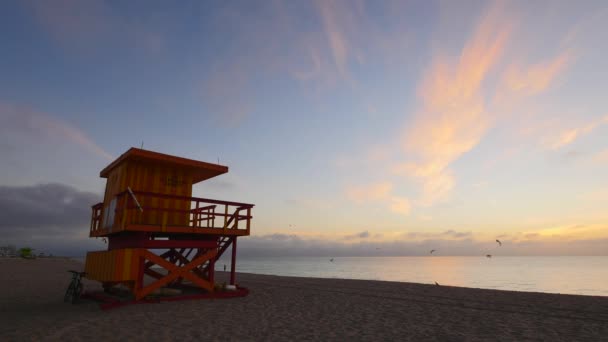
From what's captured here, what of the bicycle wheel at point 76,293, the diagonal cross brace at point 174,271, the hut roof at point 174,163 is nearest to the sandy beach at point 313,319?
the bicycle wheel at point 76,293

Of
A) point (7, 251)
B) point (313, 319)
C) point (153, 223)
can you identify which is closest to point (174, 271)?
point (153, 223)

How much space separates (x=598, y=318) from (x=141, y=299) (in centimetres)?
1572

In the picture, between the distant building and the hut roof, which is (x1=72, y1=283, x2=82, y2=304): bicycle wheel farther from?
the distant building

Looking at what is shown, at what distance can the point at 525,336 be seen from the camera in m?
9.41

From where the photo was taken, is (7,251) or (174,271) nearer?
(174,271)

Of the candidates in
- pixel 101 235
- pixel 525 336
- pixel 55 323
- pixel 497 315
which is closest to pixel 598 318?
pixel 497 315

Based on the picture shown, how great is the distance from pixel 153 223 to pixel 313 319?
26.3 feet

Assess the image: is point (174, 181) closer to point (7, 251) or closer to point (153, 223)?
point (153, 223)

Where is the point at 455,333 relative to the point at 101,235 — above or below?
below

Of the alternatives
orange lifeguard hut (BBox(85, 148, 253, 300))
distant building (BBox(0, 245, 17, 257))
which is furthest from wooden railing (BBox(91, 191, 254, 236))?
distant building (BBox(0, 245, 17, 257))

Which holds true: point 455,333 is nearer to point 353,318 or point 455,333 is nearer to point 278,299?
point 353,318

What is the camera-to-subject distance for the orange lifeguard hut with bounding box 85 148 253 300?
43.7 ft

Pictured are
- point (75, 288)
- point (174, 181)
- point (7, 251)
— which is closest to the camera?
point (75, 288)

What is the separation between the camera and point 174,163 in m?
15.6
